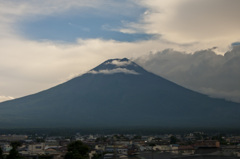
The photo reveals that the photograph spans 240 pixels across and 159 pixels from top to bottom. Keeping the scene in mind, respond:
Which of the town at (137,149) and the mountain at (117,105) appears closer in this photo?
the town at (137,149)

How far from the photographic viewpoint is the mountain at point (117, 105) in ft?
437

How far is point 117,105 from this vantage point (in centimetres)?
15050

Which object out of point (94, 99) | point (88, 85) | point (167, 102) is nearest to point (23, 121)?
point (94, 99)

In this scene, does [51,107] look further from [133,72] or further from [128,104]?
[133,72]

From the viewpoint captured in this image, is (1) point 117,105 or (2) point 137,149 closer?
(2) point 137,149

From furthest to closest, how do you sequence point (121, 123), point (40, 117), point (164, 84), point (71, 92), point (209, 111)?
point (164, 84) → point (71, 92) → point (209, 111) → point (40, 117) → point (121, 123)

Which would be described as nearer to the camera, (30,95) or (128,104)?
(128,104)

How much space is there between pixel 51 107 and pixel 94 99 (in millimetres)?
14105

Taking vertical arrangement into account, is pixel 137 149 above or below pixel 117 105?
below

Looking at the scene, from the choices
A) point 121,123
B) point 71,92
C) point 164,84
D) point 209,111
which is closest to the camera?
point 121,123

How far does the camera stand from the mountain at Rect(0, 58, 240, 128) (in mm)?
133250

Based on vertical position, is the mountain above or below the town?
above

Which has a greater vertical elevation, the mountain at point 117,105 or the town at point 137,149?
the mountain at point 117,105

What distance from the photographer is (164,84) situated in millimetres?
170625
